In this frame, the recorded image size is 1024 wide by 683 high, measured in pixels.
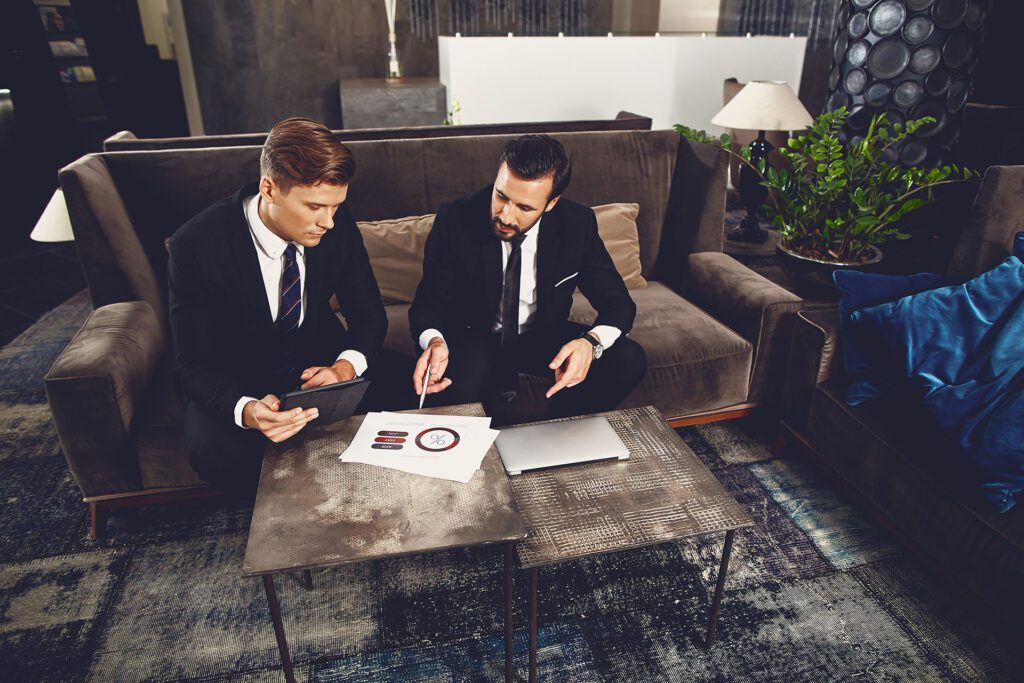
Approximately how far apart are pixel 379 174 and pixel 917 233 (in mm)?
2730

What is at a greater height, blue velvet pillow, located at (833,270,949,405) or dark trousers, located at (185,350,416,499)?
blue velvet pillow, located at (833,270,949,405)

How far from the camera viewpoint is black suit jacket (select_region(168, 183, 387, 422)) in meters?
1.56

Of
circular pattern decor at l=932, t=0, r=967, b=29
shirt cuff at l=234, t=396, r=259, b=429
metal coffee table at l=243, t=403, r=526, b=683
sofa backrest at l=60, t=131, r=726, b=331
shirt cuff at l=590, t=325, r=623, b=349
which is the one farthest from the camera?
circular pattern decor at l=932, t=0, r=967, b=29

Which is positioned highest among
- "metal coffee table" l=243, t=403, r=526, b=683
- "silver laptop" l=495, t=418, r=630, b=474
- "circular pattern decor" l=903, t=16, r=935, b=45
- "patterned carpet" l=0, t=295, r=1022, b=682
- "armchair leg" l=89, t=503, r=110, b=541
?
"circular pattern decor" l=903, t=16, r=935, b=45

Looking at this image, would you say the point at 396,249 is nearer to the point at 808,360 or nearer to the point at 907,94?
the point at 808,360

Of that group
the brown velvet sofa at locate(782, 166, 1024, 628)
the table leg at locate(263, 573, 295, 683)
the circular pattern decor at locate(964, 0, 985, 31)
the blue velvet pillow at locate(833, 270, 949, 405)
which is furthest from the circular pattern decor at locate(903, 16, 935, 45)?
the table leg at locate(263, 573, 295, 683)

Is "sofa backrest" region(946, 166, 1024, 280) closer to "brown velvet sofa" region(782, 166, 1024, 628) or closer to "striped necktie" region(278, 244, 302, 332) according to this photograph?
"brown velvet sofa" region(782, 166, 1024, 628)

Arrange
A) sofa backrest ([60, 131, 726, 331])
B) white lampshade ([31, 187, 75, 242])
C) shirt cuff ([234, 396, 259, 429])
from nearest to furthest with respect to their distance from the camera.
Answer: shirt cuff ([234, 396, 259, 429]), sofa backrest ([60, 131, 726, 331]), white lampshade ([31, 187, 75, 242])

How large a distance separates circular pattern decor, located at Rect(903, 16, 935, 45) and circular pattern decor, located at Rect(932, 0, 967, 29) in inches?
1.1

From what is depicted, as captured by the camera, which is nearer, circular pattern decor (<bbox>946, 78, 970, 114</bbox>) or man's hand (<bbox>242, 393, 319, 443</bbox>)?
man's hand (<bbox>242, 393, 319, 443</bbox>)

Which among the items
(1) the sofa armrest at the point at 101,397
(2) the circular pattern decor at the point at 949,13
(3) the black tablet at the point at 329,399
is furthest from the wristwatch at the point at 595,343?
(2) the circular pattern decor at the point at 949,13

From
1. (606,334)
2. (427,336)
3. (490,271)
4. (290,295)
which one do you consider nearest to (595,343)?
(606,334)

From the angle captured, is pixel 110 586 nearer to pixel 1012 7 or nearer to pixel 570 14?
pixel 1012 7

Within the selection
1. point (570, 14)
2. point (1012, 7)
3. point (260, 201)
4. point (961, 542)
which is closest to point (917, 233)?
point (1012, 7)
